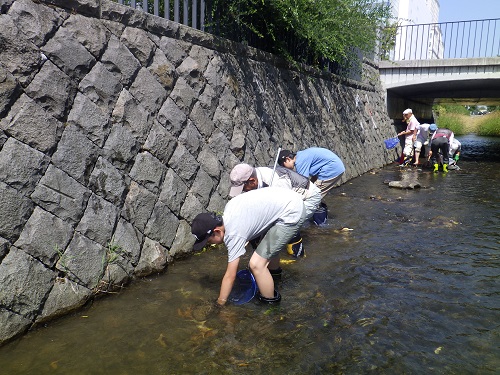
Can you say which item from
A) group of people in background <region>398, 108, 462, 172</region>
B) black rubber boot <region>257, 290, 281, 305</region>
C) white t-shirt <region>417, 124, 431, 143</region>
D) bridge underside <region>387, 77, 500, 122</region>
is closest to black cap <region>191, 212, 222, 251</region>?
black rubber boot <region>257, 290, 281, 305</region>

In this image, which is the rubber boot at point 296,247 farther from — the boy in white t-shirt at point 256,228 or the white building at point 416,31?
the white building at point 416,31

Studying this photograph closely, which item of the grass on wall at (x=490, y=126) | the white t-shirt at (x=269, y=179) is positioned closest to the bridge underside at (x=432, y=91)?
the white t-shirt at (x=269, y=179)

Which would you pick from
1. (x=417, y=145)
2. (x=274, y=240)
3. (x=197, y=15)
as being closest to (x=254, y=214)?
(x=274, y=240)

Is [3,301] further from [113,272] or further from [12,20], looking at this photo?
[12,20]

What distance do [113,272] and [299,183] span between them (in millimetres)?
2384

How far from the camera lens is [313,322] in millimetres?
3961

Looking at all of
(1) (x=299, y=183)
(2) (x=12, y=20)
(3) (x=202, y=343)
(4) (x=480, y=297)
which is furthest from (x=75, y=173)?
(4) (x=480, y=297)

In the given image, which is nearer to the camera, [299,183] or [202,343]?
[202,343]

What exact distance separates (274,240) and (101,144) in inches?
81.0

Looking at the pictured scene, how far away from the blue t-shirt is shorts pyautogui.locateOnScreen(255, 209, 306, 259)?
2.45 m

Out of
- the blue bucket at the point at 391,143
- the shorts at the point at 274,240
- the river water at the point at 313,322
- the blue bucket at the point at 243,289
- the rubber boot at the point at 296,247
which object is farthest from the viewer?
the blue bucket at the point at 391,143

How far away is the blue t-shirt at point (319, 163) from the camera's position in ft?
21.6

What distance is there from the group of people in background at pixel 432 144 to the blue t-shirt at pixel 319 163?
806 centimetres

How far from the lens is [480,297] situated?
4.47 metres
